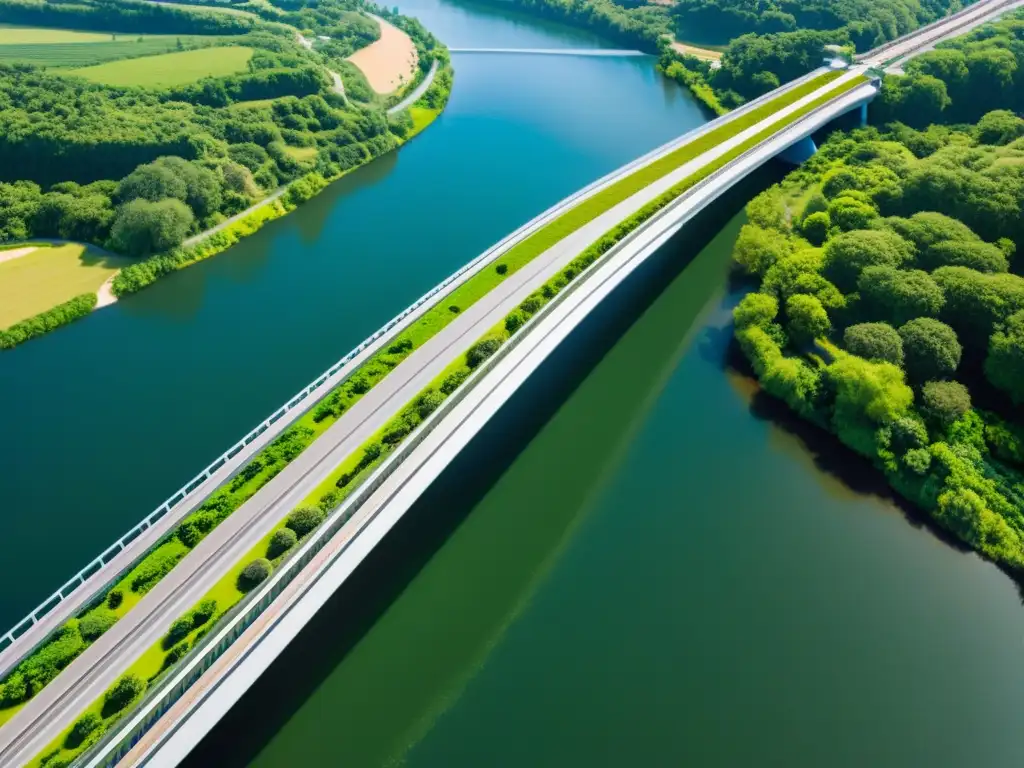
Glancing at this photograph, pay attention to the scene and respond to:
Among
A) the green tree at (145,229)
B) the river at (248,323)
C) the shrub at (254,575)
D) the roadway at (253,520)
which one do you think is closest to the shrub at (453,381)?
the roadway at (253,520)

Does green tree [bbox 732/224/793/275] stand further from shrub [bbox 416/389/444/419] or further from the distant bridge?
the distant bridge

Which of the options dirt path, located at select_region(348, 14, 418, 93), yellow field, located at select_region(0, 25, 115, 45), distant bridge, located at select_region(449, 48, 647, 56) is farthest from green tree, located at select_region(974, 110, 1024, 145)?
yellow field, located at select_region(0, 25, 115, 45)

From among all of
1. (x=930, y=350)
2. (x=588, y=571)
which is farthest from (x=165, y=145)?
(x=930, y=350)

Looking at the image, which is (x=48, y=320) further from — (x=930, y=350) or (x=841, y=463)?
(x=930, y=350)

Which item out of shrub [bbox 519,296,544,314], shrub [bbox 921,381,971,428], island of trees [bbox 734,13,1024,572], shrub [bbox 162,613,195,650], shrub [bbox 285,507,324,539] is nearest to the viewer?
shrub [bbox 162,613,195,650]

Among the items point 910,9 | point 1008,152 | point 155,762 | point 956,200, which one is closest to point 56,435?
point 155,762

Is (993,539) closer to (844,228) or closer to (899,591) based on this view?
(899,591)
